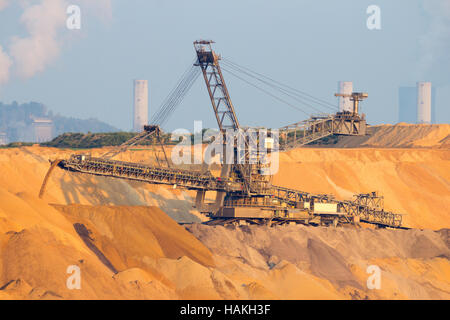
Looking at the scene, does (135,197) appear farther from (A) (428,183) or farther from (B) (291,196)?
(A) (428,183)

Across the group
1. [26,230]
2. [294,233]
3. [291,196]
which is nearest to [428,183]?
[291,196]

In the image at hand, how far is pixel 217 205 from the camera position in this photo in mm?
75812

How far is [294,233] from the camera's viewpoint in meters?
71.2

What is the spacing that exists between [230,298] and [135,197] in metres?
37.5

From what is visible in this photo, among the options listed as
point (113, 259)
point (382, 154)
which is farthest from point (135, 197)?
point (382, 154)

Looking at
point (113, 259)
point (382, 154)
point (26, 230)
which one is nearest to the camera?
point (26, 230)

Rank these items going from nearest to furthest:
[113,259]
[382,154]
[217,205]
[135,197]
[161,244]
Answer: [113,259], [161,244], [217,205], [135,197], [382,154]

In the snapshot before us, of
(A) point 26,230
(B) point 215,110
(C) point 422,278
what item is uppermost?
(B) point 215,110

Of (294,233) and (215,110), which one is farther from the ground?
(215,110)

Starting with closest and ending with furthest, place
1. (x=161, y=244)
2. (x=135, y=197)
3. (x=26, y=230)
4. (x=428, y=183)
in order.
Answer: (x=26, y=230) < (x=161, y=244) < (x=135, y=197) < (x=428, y=183)

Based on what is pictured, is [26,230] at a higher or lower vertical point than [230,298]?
higher

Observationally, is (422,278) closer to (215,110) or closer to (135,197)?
(215,110)

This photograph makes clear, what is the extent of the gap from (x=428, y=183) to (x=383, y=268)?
164 feet
